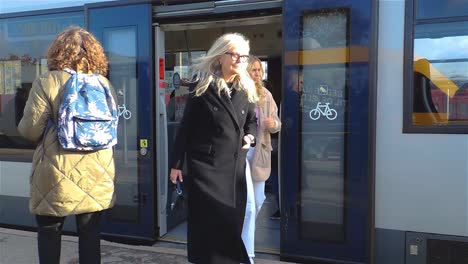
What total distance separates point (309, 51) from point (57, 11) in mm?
2440

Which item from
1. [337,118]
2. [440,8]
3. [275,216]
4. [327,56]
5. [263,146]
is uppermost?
[440,8]

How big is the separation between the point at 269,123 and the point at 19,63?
273 centimetres

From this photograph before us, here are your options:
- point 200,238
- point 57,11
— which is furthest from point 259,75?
point 57,11

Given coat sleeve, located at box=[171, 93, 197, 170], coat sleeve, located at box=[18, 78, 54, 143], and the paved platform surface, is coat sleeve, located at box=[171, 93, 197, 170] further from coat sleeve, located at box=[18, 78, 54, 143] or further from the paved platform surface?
the paved platform surface

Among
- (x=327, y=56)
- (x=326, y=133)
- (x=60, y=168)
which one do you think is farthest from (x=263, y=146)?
(x=60, y=168)

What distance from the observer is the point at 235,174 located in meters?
2.50

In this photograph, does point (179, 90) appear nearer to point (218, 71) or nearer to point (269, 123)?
point (269, 123)

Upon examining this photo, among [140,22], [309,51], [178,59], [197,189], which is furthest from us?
[178,59]

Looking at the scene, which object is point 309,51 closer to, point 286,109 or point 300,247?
point 286,109

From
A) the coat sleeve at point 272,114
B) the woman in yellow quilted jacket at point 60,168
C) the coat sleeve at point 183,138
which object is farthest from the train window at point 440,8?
the woman in yellow quilted jacket at point 60,168

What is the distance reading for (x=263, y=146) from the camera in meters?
3.22

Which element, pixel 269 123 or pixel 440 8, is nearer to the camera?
pixel 440 8

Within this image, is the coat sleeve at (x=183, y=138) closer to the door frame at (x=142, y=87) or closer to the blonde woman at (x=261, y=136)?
the blonde woman at (x=261, y=136)

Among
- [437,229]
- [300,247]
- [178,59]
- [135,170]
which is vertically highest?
[178,59]
